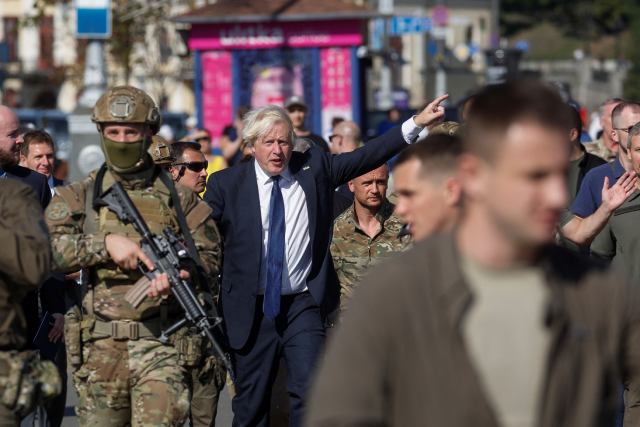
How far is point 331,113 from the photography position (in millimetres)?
22750

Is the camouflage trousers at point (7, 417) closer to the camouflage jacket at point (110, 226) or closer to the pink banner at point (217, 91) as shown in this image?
the camouflage jacket at point (110, 226)

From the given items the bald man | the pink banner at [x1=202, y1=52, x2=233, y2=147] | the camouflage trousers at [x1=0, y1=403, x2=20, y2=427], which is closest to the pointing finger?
the camouflage trousers at [x1=0, y1=403, x2=20, y2=427]

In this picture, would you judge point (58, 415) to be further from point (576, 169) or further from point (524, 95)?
point (524, 95)

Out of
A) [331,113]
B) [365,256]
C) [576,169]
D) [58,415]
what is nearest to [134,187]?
[365,256]

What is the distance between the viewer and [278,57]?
915 inches

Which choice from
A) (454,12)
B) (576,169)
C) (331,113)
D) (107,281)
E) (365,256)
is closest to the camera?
(107,281)

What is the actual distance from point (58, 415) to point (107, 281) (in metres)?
2.49

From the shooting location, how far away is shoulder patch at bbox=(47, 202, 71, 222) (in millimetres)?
6285

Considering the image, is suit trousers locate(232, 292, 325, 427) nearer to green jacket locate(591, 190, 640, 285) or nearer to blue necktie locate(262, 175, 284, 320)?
blue necktie locate(262, 175, 284, 320)

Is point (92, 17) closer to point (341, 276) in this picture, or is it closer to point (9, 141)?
point (341, 276)

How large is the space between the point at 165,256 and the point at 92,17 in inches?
490

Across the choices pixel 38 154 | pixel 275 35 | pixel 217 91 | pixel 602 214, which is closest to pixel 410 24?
pixel 275 35

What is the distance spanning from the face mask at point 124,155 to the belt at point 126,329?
0.62 metres

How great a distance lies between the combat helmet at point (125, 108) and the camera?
6328 millimetres
